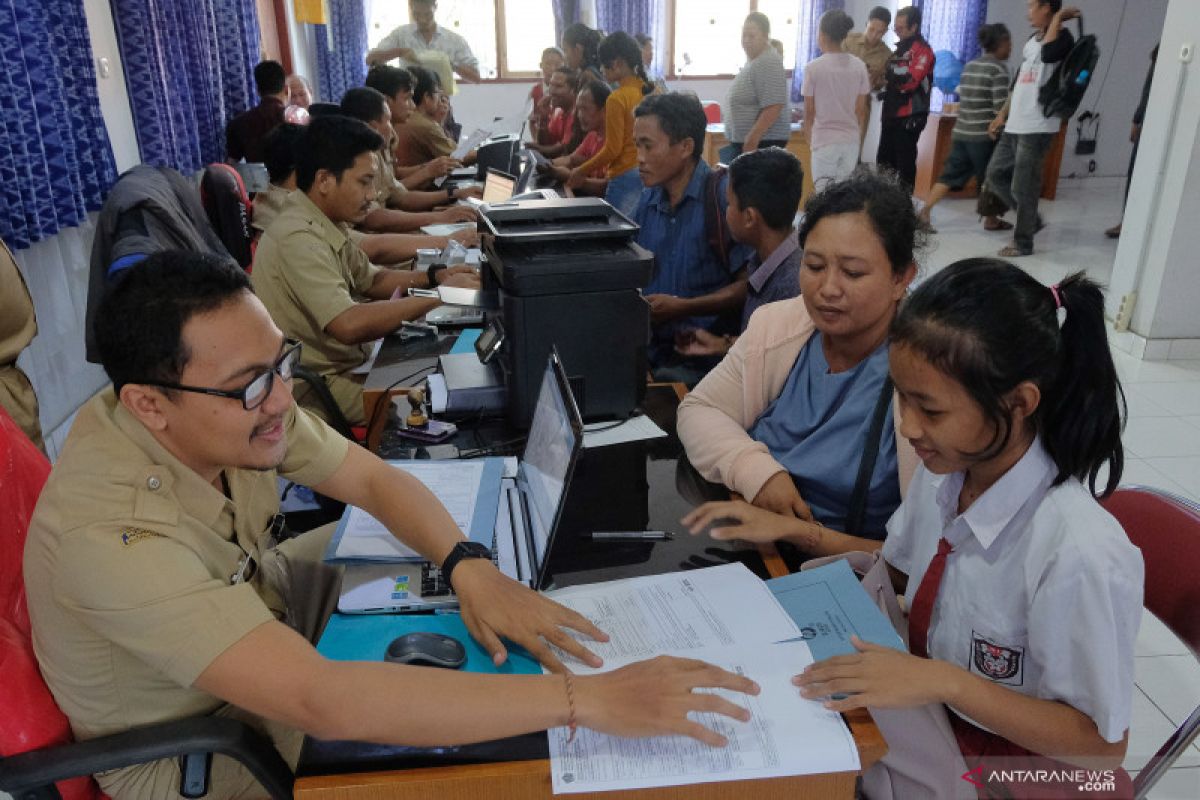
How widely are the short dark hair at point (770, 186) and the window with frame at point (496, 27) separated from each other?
8095 mm

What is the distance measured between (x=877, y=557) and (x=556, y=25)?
364 inches

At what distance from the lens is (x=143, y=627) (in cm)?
93

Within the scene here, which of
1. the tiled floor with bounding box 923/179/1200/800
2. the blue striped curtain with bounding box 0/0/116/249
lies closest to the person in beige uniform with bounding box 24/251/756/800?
the tiled floor with bounding box 923/179/1200/800

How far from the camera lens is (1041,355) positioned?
1.02 m

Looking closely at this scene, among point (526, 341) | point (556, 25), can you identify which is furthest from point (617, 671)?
point (556, 25)

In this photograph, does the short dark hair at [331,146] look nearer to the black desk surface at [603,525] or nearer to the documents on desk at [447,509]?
the black desk surface at [603,525]

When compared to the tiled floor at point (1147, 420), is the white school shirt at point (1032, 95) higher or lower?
higher

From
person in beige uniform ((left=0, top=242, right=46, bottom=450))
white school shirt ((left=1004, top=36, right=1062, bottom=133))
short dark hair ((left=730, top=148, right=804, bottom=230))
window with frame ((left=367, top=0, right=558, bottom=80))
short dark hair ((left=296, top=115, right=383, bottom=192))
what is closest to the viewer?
person in beige uniform ((left=0, top=242, right=46, bottom=450))

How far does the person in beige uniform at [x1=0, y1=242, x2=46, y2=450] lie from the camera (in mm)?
2074

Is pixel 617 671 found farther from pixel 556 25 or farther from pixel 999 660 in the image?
pixel 556 25

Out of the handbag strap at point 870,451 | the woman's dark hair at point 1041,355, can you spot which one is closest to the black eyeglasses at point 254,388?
the woman's dark hair at point 1041,355

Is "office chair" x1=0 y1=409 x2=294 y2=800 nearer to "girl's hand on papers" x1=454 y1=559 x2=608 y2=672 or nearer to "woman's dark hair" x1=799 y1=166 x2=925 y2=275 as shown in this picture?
"girl's hand on papers" x1=454 y1=559 x2=608 y2=672

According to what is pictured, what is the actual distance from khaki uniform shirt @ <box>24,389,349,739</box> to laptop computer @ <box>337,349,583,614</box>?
0.19 meters

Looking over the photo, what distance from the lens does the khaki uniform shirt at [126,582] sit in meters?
0.93
